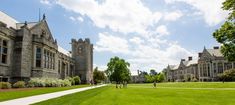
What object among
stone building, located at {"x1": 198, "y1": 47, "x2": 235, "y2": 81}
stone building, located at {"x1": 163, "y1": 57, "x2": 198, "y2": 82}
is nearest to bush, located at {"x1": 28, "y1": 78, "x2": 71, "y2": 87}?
stone building, located at {"x1": 198, "y1": 47, "x2": 235, "y2": 81}

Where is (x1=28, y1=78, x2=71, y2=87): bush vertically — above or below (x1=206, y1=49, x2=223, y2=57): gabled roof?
below

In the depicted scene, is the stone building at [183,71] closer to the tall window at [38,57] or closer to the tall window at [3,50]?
the tall window at [38,57]

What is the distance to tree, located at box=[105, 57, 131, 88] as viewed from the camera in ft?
344

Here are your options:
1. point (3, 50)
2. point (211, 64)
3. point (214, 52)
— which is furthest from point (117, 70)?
point (3, 50)

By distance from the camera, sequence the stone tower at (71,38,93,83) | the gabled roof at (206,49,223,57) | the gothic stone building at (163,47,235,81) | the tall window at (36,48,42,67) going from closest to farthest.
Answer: the tall window at (36,48,42,67) → the stone tower at (71,38,93,83) → the gothic stone building at (163,47,235,81) → the gabled roof at (206,49,223,57)

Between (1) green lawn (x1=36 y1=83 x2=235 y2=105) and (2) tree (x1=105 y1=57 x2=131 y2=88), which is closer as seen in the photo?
(1) green lawn (x1=36 y1=83 x2=235 y2=105)

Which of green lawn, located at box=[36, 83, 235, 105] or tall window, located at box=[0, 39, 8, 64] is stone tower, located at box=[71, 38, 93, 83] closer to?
tall window, located at box=[0, 39, 8, 64]

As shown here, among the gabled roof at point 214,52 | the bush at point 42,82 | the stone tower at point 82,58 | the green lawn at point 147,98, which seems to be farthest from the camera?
the gabled roof at point 214,52

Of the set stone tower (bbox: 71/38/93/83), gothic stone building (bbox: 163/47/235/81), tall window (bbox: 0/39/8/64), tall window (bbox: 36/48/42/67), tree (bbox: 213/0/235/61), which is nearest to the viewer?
tree (bbox: 213/0/235/61)

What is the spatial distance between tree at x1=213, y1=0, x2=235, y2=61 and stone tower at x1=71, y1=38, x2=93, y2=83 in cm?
6764

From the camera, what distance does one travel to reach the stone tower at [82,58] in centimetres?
8903

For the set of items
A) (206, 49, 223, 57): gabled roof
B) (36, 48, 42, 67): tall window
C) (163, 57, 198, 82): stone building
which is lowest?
(163, 57, 198, 82): stone building

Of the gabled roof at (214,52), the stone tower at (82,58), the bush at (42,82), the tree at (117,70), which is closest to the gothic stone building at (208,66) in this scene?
the gabled roof at (214,52)

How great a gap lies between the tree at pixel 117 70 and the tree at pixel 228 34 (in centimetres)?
8022
